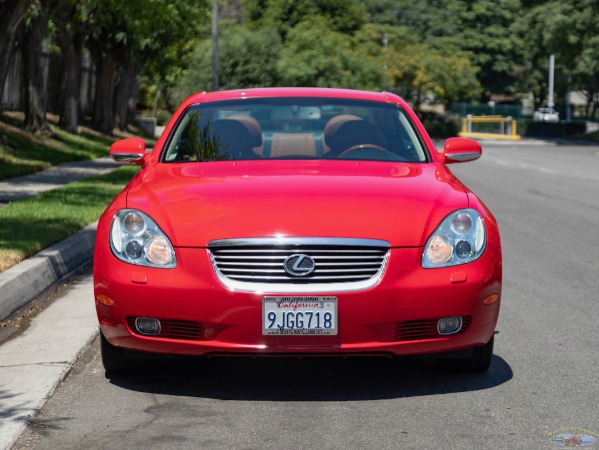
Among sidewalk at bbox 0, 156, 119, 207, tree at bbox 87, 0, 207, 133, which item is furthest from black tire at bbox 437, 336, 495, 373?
tree at bbox 87, 0, 207, 133

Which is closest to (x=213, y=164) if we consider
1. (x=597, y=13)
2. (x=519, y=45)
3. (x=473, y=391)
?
(x=473, y=391)

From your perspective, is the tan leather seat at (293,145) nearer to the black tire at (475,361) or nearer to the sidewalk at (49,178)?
the black tire at (475,361)

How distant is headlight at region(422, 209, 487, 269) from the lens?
589 centimetres

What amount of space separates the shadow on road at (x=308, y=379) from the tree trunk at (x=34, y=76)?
23.6 m

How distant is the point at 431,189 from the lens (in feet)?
20.7

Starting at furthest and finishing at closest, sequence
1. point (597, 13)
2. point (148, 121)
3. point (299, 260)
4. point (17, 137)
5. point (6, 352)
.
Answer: point (597, 13)
point (148, 121)
point (17, 137)
point (6, 352)
point (299, 260)

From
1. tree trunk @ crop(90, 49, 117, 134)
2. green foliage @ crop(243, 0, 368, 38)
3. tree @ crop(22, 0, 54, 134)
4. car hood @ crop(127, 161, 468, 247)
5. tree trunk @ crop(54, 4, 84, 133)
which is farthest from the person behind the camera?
green foliage @ crop(243, 0, 368, 38)

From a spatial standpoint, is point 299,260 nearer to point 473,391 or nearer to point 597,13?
→ point 473,391

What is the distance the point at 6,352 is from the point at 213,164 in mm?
1552

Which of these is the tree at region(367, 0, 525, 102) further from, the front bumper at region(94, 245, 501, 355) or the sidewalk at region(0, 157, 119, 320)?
the front bumper at region(94, 245, 501, 355)

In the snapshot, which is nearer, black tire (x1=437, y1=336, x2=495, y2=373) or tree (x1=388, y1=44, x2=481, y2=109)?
black tire (x1=437, y1=336, x2=495, y2=373)

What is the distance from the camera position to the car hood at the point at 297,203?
19.2 feet

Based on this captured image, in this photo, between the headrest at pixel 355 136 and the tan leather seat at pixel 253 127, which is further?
the tan leather seat at pixel 253 127

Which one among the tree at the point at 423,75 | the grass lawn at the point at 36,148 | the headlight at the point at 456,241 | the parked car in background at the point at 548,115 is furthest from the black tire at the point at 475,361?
the parked car in background at the point at 548,115
